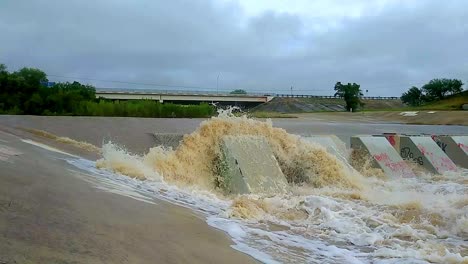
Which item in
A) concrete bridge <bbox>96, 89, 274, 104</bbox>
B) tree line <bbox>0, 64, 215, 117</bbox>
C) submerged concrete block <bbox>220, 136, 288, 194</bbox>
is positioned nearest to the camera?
submerged concrete block <bbox>220, 136, 288, 194</bbox>

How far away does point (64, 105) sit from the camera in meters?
52.3

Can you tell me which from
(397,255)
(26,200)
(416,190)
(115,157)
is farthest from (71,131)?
(397,255)

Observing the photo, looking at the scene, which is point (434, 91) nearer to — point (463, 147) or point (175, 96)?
point (175, 96)

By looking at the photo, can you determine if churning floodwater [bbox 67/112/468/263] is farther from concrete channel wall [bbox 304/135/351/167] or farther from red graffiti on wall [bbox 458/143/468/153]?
red graffiti on wall [bbox 458/143/468/153]

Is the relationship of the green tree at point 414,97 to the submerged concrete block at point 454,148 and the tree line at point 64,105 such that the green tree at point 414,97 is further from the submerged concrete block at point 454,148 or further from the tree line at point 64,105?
the submerged concrete block at point 454,148

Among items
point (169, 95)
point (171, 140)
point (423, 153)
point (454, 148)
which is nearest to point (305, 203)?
point (171, 140)

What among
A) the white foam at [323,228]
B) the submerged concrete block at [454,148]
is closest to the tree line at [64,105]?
the submerged concrete block at [454,148]

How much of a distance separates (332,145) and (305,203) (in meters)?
6.72

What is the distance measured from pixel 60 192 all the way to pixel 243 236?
2.66m

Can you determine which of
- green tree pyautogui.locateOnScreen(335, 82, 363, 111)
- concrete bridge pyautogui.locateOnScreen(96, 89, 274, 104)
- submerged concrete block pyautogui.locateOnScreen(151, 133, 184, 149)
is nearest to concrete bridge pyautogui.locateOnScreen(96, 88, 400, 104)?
concrete bridge pyautogui.locateOnScreen(96, 89, 274, 104)

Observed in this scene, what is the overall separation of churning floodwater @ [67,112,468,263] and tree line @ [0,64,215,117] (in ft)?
104

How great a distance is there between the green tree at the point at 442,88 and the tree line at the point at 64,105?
78.8 metres

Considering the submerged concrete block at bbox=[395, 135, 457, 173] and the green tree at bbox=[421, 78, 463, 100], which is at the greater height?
the green tree at bbox=[421, 78, 463, 100]

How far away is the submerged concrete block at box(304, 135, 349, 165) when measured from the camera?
49.8 feet
